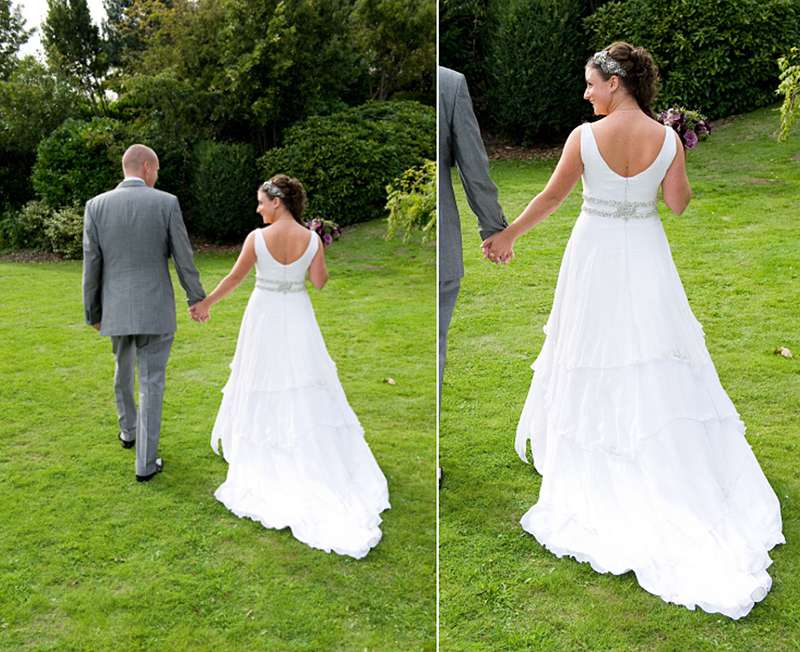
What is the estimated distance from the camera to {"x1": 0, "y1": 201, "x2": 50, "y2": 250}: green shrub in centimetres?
307

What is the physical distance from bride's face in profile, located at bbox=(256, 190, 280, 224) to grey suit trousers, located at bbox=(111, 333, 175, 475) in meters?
0.66

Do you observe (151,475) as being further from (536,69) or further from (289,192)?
(536,69)

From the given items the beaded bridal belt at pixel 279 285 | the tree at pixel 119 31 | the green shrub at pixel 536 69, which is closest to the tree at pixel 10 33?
the tree at pixel 119 31

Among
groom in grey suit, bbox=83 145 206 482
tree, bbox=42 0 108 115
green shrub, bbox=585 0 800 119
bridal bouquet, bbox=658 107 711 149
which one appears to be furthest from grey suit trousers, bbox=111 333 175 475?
green shrub, bbox=585 0 800 119

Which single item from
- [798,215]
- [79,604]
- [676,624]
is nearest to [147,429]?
[79,604]

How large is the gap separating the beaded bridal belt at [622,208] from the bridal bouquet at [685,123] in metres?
0.50

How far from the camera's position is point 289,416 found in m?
2.92

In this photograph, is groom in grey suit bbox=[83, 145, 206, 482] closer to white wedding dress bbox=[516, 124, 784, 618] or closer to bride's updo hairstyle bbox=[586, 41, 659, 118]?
white wedding dress bbox=[516, 124, 784, 618]

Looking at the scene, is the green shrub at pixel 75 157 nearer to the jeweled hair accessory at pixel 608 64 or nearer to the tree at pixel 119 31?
the tree at pixel 119 31

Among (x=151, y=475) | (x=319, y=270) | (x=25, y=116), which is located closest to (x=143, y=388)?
(x=151, y=475)

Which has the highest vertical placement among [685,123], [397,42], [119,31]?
[119,31]

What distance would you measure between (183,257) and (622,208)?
147 cm

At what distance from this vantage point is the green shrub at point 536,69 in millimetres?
2377

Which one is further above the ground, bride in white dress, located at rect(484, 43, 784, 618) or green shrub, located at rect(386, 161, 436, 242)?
green shrub, located at rect(386, 161, 436, 242)
